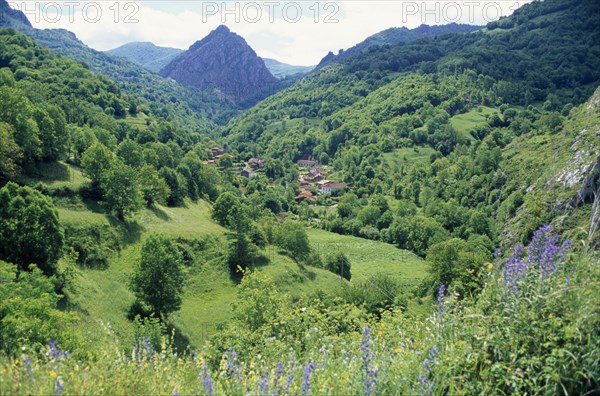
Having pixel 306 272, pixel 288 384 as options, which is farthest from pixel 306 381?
pixel 306 272

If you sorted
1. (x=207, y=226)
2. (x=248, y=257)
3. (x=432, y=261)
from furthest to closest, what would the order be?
1. (x=432, y=261)
2. (x=207, y=226)
3. (x=248, y=257)

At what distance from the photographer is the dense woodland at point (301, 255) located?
5562 mm

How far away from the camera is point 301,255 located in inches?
2234

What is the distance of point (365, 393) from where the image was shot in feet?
17.3

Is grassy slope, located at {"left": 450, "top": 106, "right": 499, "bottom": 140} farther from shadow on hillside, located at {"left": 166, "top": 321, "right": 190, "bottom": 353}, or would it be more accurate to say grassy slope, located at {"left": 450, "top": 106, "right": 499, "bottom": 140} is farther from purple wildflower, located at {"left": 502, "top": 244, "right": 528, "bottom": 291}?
purple wildflower, located at {"left": 502, "top": 244, "right": 528, "bottom": 291}

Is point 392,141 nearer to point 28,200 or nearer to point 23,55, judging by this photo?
point 23,55

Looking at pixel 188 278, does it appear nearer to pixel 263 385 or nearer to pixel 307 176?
pixel 263 385

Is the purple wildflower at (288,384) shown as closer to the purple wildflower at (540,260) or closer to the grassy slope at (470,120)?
the purple wildflower at (540,260)

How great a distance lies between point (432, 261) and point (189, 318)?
37815 millimetres

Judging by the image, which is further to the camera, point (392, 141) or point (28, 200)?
point (392, 141)

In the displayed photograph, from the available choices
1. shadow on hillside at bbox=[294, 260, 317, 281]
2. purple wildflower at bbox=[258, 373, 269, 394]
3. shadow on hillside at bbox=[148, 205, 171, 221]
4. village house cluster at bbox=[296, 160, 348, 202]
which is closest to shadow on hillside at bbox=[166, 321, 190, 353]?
shadow on hillside at bbox=[294, 260, 317, 281]

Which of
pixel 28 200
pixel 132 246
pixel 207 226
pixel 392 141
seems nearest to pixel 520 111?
pixel 392 141

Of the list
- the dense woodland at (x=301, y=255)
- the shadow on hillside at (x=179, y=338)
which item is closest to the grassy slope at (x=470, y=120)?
the dense woodland at (x=301, y=255)

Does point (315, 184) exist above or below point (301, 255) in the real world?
above
